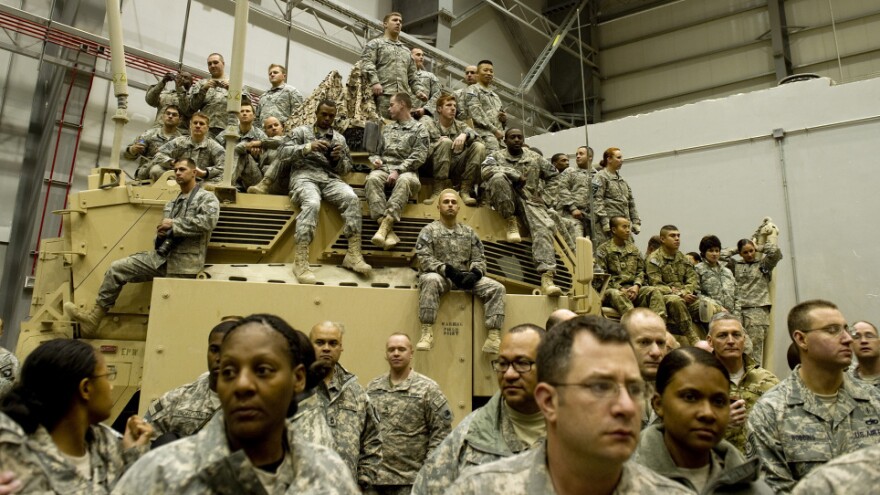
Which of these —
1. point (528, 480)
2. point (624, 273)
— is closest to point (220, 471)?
point (528, 480)

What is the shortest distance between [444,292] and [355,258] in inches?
37.1

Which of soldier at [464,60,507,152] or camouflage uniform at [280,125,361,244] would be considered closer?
camouflage uniform at [280,125,361,244]

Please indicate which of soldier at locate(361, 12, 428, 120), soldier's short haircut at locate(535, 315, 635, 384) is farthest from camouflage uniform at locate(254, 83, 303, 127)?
soldier's short haircut at locate(535, 315, 635, 384)

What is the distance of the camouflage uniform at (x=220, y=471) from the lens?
5.15 feet

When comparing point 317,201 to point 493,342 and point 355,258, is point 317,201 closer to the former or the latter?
point 355,258

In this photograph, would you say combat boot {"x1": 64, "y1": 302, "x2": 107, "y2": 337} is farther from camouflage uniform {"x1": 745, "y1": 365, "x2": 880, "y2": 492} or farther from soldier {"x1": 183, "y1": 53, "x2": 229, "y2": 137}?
camouflage uniform {"x1": 745, "y1": 365, "x2": 880, "y2": 492}

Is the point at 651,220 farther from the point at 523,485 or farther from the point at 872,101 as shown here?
the point at 523,485

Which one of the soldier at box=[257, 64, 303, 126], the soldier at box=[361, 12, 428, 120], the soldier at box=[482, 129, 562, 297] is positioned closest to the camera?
the soldier at box=[482, 129, 562, 297]

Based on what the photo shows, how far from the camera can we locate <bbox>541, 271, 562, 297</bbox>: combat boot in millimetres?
6348

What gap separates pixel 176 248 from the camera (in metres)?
5.88

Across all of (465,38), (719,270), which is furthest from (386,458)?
(465,38)

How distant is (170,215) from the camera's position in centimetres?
592

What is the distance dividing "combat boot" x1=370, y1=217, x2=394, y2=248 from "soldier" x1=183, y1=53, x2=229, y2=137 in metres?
3.80

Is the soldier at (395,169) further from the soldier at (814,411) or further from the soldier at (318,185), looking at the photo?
the soldier at (814,411)
